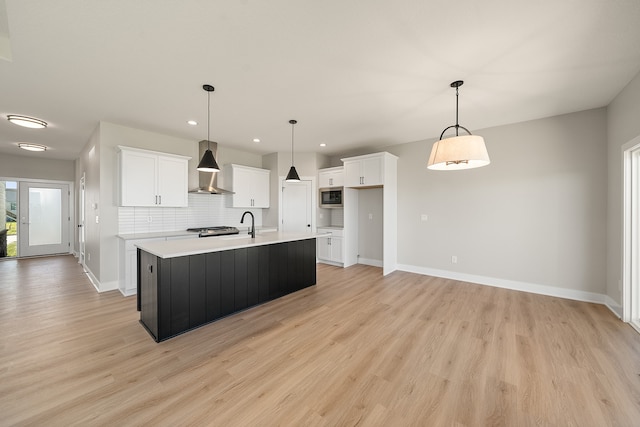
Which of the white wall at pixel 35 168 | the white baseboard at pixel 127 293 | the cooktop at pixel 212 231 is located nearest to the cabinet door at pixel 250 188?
the cooktop at pixel 212 231

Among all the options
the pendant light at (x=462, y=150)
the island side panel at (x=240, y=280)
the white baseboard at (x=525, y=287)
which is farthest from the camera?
the white baseboard at (x=525, y=287)

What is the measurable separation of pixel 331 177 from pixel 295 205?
3.70ft

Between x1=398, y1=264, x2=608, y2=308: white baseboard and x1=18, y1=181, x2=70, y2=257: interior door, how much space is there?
9.57 metres

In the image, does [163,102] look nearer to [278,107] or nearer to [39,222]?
[278,107]

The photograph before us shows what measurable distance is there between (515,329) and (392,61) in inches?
124

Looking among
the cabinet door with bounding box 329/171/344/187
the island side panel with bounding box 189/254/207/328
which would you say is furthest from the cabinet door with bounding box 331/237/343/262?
the island side panel with bounding box 189/254/207/328

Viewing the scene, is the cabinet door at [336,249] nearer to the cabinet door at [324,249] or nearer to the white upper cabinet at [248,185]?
the cabinet door at [324,249]

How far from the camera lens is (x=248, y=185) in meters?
5.73

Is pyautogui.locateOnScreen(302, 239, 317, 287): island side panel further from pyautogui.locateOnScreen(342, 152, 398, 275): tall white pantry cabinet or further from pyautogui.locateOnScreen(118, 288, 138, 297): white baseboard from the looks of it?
pyautogui.locateOnScreen(118, 288, 138, 297): white baseboard

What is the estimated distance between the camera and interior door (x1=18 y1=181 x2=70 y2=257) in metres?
6.43

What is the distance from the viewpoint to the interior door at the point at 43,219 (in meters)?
Answer: 6.43

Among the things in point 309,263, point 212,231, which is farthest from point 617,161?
point 212,231

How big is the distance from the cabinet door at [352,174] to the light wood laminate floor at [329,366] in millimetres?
2659

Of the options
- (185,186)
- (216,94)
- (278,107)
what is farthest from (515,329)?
(185,186)
